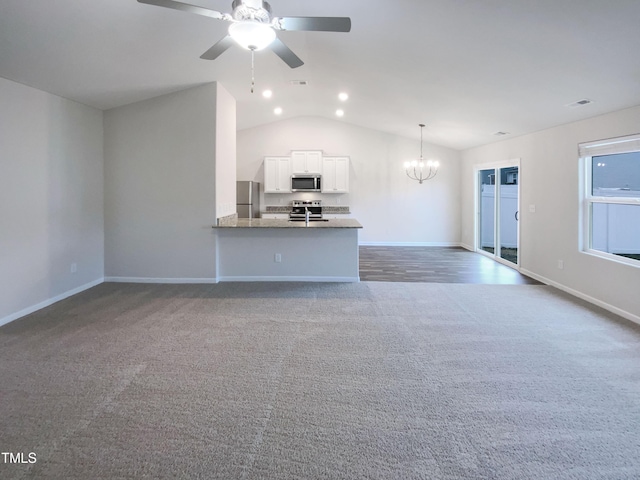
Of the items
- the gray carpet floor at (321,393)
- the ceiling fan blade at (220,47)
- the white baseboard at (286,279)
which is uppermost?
the ceiling fan blade at (220,47)

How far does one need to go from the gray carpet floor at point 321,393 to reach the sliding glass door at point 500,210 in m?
3.20

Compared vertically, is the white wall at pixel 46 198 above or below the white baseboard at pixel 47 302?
above

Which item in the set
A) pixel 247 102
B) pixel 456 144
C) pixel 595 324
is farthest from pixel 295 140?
pixel 595 324

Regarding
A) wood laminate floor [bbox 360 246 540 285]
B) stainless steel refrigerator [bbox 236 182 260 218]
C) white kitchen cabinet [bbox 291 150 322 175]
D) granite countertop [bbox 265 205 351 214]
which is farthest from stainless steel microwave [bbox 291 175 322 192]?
wood laminate floor [bbox 360 246 540 285]

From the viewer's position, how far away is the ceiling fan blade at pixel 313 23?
8.00 ft

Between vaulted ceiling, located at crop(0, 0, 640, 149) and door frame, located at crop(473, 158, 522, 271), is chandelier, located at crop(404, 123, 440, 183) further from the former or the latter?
vaulted ceiling, located at crop(0, 0, 640, 149)

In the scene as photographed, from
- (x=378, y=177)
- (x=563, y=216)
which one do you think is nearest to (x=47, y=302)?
(x=563, y=216)

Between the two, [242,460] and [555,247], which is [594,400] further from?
[555,247]

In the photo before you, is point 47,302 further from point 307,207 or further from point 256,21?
point 307,207

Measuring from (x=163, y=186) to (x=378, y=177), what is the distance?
17.1 ft

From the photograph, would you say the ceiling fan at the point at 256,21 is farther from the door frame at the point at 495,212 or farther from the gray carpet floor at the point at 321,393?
the door frame at the point at 495,212

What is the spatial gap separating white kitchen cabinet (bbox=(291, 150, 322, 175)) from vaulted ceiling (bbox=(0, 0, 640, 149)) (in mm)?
2717

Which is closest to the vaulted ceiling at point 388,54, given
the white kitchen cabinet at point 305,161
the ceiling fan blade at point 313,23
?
the ceiling fan blade at point 313,23

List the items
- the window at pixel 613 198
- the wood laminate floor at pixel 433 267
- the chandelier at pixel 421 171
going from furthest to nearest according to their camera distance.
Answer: the chandelier at pixel 421 171 < the wood laminate floor at pixel 433 267 < the window at pixel 613 198
